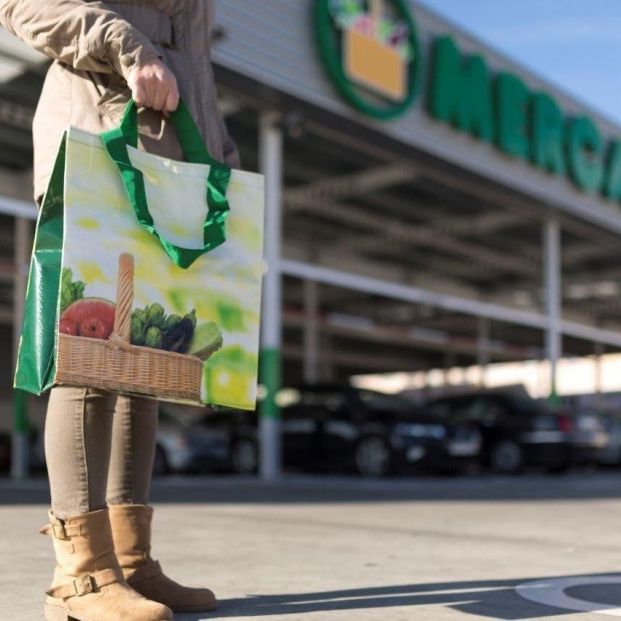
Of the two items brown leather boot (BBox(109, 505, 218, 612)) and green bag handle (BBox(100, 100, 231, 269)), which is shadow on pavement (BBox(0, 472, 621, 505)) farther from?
green bag handle (BBox(100, 100, 231, 269))

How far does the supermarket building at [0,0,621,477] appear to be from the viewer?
1158 centimetres

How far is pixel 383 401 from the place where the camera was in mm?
13055

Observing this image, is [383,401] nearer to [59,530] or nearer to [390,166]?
[390,166]

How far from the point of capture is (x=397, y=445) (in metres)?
12.6

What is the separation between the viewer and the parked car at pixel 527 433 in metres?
14.3

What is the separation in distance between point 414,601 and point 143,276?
123 cm

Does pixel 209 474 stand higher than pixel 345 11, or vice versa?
pixel 345 11

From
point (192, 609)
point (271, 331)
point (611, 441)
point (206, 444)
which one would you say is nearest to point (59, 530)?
point (192, 609)

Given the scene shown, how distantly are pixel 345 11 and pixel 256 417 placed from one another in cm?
564

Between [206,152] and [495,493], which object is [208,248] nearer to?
[206,152]

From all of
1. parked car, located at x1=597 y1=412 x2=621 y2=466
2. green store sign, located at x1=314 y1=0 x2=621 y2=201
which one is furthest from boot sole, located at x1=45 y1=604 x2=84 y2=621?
parked car, located at x1=597 y1=412 x2=621 y2=466

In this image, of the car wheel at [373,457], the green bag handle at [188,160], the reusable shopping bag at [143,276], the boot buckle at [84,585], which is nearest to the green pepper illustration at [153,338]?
the reusable shopping bag at [143,276]

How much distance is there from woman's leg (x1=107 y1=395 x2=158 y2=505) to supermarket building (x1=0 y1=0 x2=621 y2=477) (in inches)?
315

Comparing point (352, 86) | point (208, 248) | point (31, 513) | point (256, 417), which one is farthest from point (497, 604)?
point (256, 417)
